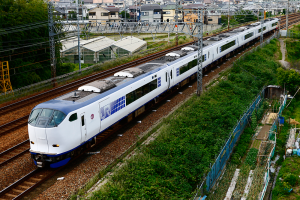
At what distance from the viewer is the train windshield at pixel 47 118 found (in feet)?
39.4

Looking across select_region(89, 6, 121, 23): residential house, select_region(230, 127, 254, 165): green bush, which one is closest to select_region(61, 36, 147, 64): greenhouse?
select_region(230, 127, 254, 165): green bush

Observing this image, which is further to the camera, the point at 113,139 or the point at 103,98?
the point at 113,139

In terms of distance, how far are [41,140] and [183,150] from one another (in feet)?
19.8

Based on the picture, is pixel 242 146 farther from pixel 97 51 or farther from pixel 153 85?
pixel 97 51

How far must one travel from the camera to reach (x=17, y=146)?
14852mm

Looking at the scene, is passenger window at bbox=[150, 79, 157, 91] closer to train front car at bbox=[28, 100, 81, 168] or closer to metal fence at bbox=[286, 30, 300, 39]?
train front car at bbox=[28, 100, 81, 168]

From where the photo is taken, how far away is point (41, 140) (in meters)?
12.1

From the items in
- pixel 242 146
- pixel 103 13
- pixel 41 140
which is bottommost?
pixel 242 146

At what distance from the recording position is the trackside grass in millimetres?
11141

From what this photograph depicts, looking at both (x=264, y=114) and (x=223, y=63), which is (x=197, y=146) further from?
(x=223, y=63)

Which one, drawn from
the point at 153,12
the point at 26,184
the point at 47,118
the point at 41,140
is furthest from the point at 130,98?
the point at 153,12

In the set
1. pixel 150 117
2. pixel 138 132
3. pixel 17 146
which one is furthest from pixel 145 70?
pixel 17 146

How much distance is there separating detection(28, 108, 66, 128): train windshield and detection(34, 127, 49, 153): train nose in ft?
0.63

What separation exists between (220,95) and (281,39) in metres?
32.8
